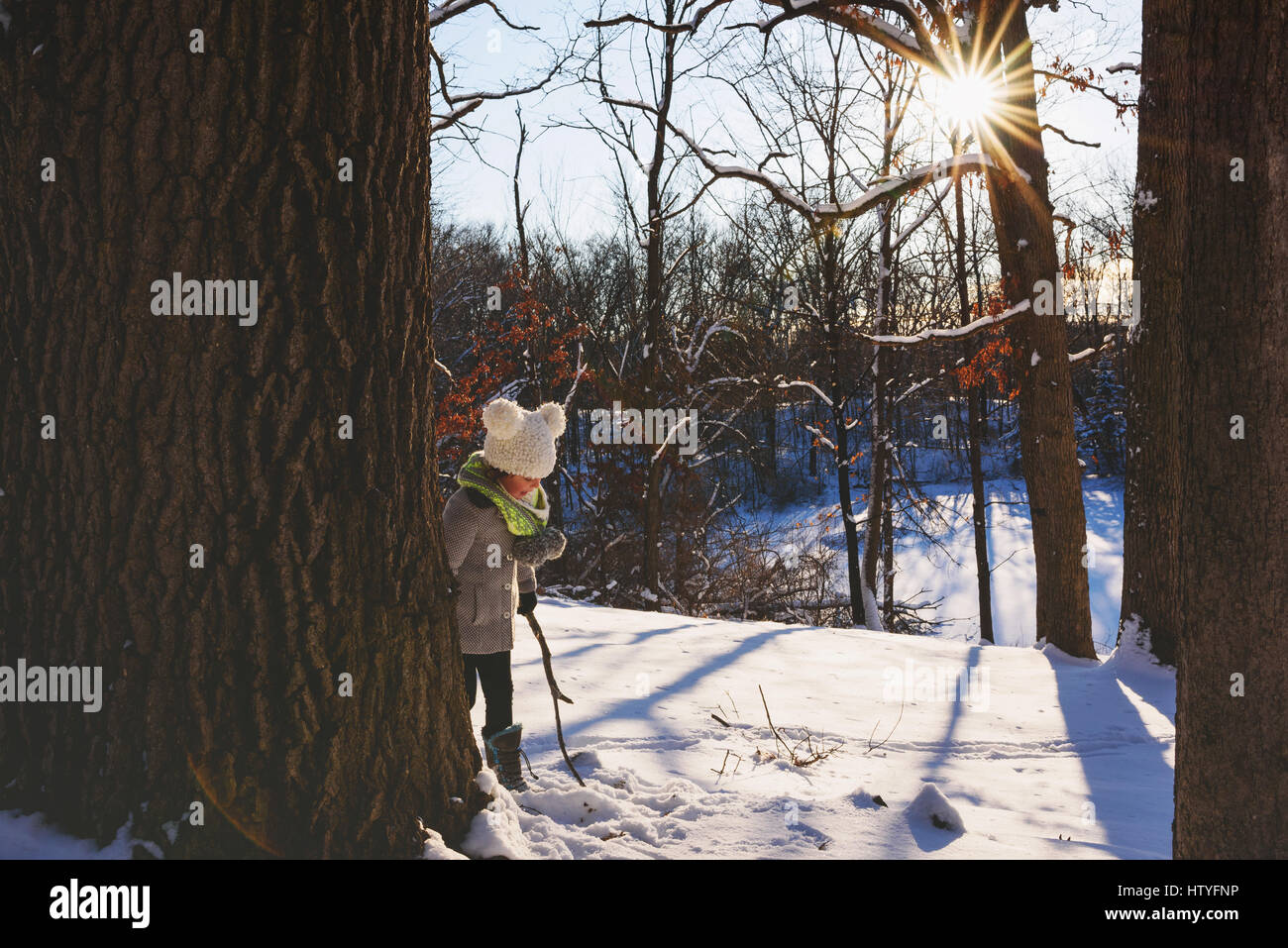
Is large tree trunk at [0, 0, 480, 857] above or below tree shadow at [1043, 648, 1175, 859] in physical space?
above

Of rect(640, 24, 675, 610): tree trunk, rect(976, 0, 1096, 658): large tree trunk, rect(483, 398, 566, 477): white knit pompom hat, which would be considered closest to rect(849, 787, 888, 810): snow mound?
rect(483, 398, 566, 477): white knit pompom hat

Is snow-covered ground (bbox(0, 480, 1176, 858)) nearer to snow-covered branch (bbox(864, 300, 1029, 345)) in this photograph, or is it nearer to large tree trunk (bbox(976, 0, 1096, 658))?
large tree trunk (bbox(976, 0, 1096, 658))

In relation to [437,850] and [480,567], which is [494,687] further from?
[437,850]

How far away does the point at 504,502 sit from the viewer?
3.11m

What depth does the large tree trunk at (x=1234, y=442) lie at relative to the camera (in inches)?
82.0

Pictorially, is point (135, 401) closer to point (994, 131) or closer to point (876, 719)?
point (876, 719)

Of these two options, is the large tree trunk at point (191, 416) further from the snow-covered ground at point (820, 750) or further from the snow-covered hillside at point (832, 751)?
the snow-covered hillside at point (832, 751)

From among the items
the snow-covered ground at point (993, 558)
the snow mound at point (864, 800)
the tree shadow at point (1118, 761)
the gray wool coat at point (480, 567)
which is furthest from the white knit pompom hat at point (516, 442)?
the snow-covered ground at point (993, 558)

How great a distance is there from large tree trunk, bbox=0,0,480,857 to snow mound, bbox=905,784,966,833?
1.80 meters

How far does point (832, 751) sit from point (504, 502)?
1.93m

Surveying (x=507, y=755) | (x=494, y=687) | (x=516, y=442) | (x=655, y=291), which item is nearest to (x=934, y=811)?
(x=507, y=755)

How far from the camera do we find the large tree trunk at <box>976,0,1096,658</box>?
6797 millimetres

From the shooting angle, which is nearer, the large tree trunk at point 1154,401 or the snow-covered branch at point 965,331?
the large tree trunk at point 1154,401

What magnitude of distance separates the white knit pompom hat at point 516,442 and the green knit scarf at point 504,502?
2.5 inches
